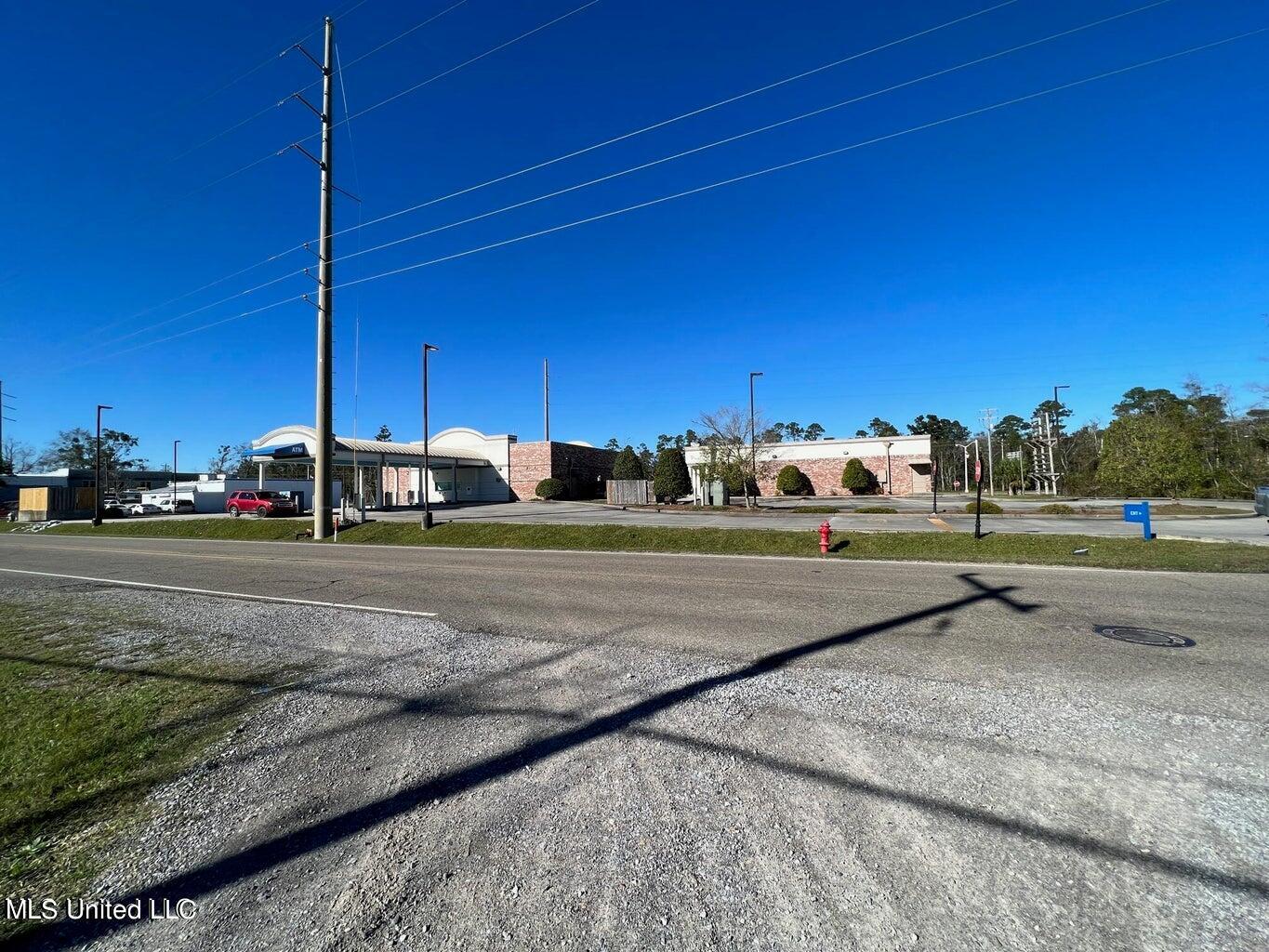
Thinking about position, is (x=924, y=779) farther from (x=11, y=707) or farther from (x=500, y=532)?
(x=500, y=532)

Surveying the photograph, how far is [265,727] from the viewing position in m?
4.24

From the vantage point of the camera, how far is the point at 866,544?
15258 millimetres

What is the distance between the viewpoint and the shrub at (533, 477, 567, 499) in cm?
4619

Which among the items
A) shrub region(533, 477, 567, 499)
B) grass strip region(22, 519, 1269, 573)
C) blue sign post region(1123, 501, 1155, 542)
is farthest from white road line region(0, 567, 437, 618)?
shrub region(533, 477, 567, 499)

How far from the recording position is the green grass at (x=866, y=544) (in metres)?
12.2

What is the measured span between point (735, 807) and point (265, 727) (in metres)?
3.63

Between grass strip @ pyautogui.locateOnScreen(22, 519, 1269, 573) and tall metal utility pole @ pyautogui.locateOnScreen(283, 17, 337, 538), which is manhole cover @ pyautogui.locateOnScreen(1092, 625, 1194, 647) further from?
tall metal utility pole @ pyautogui.locateOnScreen(283, 17, 337, 538)

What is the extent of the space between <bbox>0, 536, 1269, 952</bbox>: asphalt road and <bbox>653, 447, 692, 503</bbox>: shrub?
1478 inches

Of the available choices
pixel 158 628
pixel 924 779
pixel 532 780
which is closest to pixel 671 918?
pixel 532 780

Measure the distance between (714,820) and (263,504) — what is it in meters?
41.7

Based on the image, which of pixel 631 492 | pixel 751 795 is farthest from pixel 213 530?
pixel 751 795

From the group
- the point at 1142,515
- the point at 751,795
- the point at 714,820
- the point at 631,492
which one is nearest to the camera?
the point at 714,820

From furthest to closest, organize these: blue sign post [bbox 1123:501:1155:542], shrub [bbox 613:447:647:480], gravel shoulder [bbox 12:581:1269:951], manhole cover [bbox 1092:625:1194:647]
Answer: shrub [bbox 613:447:647:480]
blue sign post [bbox 1123:501:1155:542]
manhole cover [bbox 1092:625:1194:647]
gravel shoulder [bbox 12:581:1269:951]

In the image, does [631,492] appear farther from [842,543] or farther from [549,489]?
[842,543]
